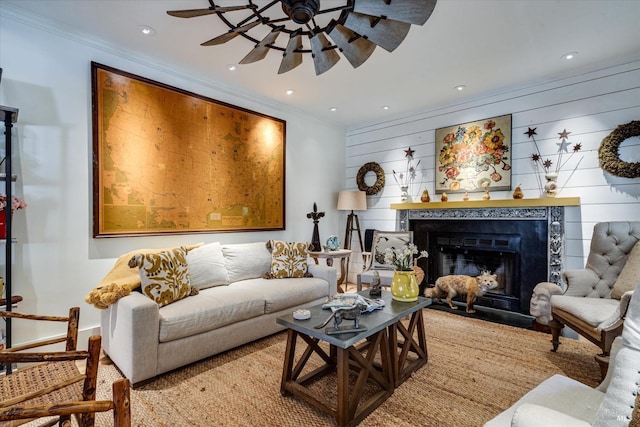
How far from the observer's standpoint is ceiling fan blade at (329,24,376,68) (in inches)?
79.5

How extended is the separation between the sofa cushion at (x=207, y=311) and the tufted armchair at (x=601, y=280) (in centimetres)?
248

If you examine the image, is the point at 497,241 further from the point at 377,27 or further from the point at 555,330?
the point at 377,27

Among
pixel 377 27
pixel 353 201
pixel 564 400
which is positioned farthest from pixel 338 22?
pixel 353 201

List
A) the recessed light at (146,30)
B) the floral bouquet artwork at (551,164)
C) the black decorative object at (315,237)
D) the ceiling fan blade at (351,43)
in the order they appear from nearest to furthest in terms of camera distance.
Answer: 1. the ceiling fan blade at (351,43)
2. the recessed light at (146,30)
3. the floral bouquet artwork at (551,164)
4. the black decorative object at (315,237)

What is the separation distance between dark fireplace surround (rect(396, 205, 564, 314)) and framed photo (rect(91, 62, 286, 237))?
2.15m

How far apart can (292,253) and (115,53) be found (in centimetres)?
257

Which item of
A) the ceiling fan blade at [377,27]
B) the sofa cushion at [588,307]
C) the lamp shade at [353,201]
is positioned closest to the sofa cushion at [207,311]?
the ceiling fan blade at [377,27]

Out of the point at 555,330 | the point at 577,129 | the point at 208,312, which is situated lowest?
the point at 555,330

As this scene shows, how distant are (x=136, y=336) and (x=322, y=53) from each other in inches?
90.5

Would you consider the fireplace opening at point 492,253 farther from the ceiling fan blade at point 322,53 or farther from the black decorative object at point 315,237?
the ceiling fan blade at point 322,53

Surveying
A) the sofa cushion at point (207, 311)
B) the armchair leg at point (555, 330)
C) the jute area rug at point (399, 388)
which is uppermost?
the sofa cushion at point (207, 311)

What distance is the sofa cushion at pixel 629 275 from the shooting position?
2.44 m

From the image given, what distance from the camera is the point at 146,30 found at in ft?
8.52

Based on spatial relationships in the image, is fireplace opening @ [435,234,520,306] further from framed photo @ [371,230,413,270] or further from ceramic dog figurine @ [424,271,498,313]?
framed photo @ [371,230,413,270]
